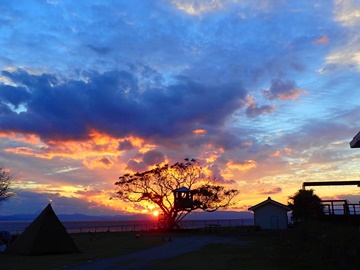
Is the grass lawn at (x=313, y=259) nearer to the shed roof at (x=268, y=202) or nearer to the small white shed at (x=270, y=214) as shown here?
the shed roof at (x=268, y=202)

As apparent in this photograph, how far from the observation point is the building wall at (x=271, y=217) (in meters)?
53.6

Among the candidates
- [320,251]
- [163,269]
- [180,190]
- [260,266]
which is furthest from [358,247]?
[180,190]

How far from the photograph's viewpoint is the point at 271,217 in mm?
54281

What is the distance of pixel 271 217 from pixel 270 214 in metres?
0.42

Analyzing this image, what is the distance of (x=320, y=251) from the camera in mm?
14375

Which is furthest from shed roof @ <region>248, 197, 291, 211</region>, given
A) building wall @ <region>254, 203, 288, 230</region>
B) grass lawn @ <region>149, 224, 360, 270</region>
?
grass lawn @ <region>149, 224, 360, 270</region>

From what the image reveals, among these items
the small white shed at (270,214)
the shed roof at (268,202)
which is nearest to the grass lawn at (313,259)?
the shed roof at (268,202)

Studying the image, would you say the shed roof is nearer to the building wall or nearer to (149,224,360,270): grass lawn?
the building wall

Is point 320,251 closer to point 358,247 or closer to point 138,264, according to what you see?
point 358,247

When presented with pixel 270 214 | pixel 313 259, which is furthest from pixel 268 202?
pixel 313 259

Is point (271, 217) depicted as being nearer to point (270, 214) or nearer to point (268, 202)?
point (270, 214)

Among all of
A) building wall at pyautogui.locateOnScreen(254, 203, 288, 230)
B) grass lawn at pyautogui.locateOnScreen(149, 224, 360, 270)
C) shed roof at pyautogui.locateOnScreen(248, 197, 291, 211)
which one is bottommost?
grass lawn at pyautogui.locateOnScreen(149, 224, 360, 270)

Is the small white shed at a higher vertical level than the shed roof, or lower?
lower

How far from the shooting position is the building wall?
53594 millimetres
